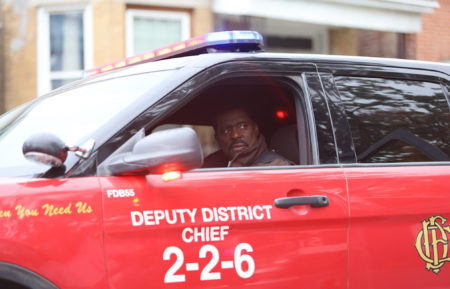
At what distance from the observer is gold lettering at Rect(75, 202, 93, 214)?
7.13ft

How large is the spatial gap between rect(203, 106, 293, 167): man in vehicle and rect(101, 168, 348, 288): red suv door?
0.70 metres

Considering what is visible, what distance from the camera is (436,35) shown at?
37.3 feet

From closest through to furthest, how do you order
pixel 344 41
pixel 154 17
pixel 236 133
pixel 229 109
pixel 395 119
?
pixel 395 119
pixel 236 133
pixel 229 109
pixel 154 17
pixel 344 41

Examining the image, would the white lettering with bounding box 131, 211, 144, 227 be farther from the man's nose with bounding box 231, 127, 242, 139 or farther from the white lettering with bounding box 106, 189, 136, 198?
the man's nose with bounding box 231, 127, 242, 139

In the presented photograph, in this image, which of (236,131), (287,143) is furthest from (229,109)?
(287,143)

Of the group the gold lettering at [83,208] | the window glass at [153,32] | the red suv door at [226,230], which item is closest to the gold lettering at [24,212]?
the gold lettering at [83,208]

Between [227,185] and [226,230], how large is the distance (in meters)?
0.19

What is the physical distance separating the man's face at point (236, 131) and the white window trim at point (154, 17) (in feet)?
19.6

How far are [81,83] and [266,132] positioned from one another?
4.71ft

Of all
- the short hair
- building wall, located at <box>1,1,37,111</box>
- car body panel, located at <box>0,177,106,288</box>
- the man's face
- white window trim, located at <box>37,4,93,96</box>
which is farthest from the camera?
white window trim, located at <box>37,4,93,96</box>

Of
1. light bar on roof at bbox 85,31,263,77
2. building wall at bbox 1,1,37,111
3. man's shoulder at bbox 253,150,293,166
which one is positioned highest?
building wall at bbox 1,1,37,111

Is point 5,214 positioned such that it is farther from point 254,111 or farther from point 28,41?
point 28,41

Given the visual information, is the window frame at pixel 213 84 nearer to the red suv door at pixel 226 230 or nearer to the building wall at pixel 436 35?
the red suv door at pixel 226 230

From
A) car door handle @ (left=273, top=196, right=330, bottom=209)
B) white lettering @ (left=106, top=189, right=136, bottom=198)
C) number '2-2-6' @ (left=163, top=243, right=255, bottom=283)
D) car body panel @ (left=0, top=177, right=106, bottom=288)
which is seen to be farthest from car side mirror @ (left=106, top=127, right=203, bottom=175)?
car door handle @ (left=273, top=196, right=330, bottom=209)
